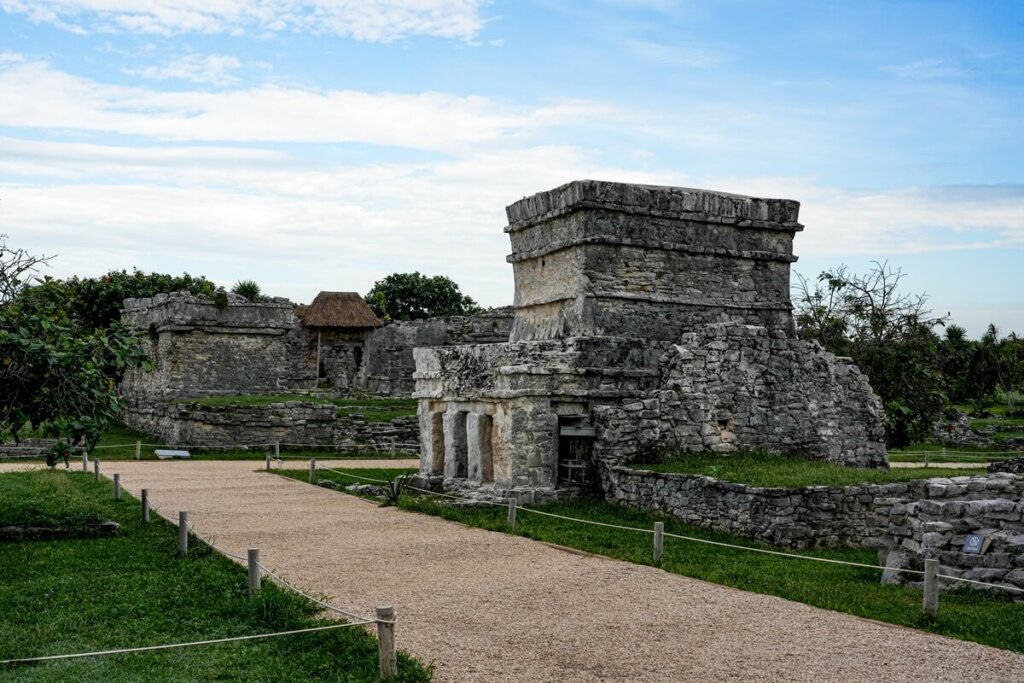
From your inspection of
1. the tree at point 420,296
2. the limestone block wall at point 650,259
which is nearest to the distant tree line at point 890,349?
the limestone block wall at point 650,259

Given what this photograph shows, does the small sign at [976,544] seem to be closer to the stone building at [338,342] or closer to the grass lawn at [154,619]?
the grass lawn at [154,619]

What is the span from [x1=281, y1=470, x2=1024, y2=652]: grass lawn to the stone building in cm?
2232

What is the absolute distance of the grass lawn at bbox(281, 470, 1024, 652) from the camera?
9633 millimetres

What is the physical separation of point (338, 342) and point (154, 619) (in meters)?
29.9

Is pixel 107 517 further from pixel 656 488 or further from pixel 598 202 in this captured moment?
pixel 598 202

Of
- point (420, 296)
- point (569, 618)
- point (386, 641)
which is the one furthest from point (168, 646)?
point (420, 296)

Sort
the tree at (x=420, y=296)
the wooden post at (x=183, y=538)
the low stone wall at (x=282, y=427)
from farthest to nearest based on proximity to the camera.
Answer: the tree at (x=420, y=296) < the low stone wall at (x=282, y=427) < the wooden post at (x=183, y=538)

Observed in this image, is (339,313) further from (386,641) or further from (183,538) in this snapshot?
(386,641)

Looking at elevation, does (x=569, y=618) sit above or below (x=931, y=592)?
below

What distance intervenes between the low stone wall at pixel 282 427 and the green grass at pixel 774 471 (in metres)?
13.2

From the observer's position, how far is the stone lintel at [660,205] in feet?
62.4

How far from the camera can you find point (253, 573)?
10602 mm

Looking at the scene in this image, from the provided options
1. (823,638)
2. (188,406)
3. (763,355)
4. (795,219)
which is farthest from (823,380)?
(188,406)

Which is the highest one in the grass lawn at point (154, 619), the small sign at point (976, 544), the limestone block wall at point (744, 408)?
the limestone block wall at point (744, 408)
